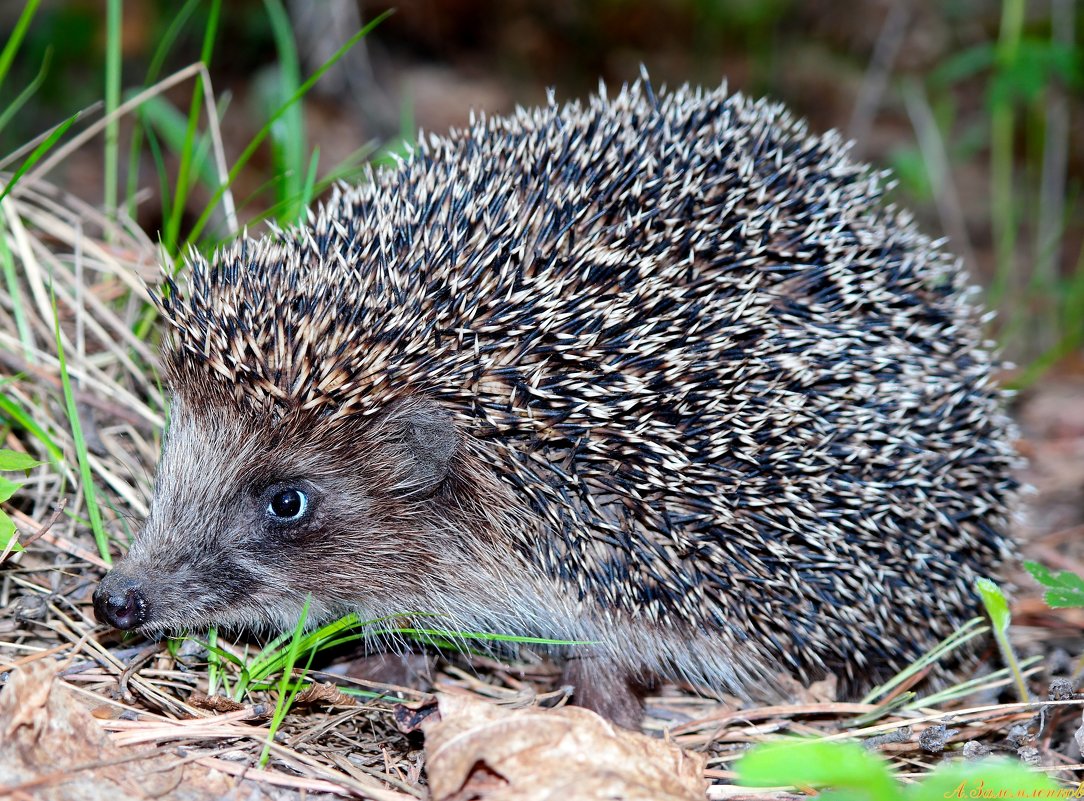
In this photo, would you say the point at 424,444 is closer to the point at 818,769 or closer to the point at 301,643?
the point at 301,643

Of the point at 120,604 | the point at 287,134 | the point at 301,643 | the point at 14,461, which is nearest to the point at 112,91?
the point at 287,134

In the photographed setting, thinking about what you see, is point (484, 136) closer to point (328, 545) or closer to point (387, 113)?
point (328, 545)

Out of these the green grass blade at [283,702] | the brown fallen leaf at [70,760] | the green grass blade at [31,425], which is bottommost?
the brown fallen leaf at [70,760]

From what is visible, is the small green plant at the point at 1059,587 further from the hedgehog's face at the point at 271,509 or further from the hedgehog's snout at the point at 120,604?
the hedgehog's snout at the point at 120,604

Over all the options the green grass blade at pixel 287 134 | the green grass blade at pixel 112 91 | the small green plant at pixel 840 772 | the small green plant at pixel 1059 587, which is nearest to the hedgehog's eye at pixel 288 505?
the green grass blade at pixel 287 134

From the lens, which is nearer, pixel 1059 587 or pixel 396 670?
pixel 1059 587

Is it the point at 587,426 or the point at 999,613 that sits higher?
the point at 587,426

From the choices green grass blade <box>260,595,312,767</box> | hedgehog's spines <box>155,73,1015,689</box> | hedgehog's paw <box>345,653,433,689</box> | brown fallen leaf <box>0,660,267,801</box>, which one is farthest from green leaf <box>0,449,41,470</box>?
hedgehog's paw <box>345,653,433,689</box>
